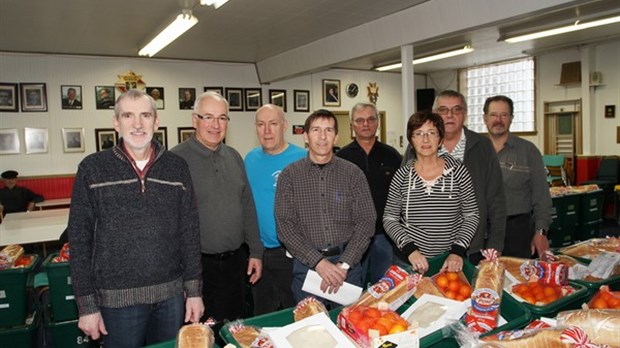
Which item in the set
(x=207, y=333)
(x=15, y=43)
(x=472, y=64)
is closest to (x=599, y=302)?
(x=207, y=333)

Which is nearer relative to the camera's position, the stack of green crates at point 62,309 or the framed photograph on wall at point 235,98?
the stack of green crates at point 62,309

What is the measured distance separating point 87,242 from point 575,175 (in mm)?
10445

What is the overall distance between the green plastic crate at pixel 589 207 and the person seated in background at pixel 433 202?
4.90 meters

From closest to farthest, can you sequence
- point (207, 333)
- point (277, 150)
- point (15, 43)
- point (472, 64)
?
point (207, 333) → point (277, 150) → point (15, 43) → point (472, 64)

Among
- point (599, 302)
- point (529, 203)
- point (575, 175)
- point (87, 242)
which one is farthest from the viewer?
point (575, 175)

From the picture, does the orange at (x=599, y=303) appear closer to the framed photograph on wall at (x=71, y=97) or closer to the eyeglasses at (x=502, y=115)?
the eyeglasses at (x=502, y=115)

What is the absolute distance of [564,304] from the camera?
160 centimetres

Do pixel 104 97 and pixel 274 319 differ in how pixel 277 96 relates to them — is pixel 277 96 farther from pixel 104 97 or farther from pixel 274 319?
pixel 274 319

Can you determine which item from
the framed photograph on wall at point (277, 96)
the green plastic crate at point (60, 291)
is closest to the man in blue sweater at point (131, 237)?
the green plastic crate at point (60, 291)

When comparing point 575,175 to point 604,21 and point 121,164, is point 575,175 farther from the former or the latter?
point 121,164

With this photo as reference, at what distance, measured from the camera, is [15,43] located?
7.34 m

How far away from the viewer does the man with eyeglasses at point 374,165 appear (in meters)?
3.00

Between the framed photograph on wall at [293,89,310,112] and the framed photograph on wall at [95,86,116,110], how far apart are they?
4126mm

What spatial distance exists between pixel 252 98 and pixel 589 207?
7071 mm
